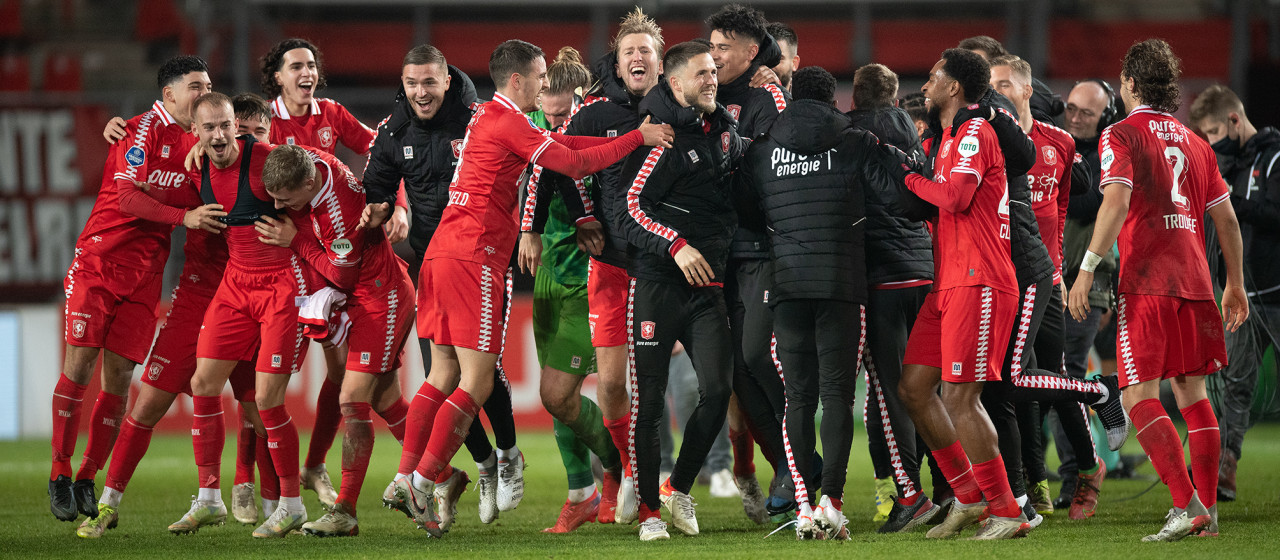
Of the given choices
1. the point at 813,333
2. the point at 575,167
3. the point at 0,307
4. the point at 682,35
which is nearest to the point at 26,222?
the point at 0,307

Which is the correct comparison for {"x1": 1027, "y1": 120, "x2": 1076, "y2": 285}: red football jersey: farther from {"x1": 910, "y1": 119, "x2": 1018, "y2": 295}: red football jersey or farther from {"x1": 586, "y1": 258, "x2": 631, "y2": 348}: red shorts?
{"x1": 586, "y1": 258, "x2": 631, "y2": 348}: red shorts

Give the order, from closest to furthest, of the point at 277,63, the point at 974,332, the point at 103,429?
the point at 974,332 → the point at 103,429 → the point at 277,63

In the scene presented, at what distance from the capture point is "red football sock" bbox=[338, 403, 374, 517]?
20.3ft

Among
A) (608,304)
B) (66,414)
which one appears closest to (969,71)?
(608,304)

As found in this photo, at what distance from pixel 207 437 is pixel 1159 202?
4.98 metres

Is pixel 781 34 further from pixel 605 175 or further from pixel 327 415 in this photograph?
pixel 327 415

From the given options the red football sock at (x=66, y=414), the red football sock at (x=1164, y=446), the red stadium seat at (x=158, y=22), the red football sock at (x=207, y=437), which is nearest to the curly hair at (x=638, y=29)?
the red football sock at (x=207, y=437)

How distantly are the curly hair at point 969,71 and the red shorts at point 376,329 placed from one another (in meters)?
3.10

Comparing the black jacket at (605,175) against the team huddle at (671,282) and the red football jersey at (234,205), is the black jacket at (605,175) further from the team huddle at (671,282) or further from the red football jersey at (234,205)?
the red football jersey at (234,205)

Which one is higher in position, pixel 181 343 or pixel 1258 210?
pixel 1258 210

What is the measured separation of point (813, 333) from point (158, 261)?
3.95 meters

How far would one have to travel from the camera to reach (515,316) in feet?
42.0

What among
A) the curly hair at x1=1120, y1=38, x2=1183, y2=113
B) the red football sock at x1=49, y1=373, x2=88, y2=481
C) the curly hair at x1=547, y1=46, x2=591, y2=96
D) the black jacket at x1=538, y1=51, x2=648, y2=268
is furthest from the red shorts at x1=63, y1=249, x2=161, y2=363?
the curly hair at x1=1120, y1=38, x2=1183, y2=113

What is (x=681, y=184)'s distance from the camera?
5.89 meters
